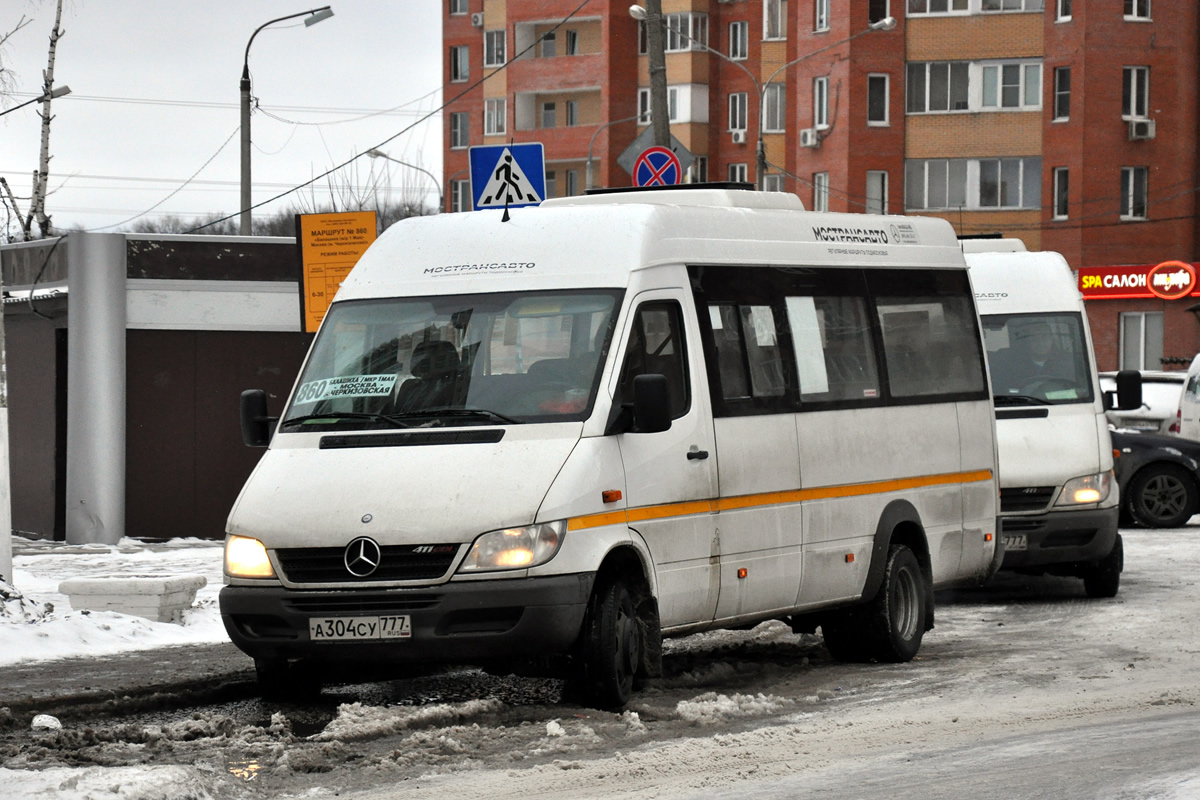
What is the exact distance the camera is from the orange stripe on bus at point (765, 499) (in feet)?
29.5

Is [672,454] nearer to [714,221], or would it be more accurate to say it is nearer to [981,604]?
[714,221]

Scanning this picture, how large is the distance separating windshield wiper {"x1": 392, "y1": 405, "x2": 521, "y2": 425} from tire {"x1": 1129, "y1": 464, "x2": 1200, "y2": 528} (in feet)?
47.1

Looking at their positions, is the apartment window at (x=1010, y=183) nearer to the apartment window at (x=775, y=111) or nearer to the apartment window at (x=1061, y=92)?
the apartment window at (x=1061, y=92)

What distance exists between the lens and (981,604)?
1483 centimetres

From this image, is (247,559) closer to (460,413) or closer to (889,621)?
(460,413)

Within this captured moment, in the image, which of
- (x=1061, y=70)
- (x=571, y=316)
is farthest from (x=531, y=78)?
(x=571, y=316)

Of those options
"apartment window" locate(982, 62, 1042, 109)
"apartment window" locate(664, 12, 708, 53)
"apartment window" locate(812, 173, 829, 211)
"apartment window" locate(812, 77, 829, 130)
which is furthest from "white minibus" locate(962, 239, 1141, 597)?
"apartment window" locate(664, 12, 708, 53)

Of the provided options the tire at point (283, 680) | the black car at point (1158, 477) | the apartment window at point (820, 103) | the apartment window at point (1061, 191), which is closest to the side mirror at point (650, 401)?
the tire at point (283, 680)

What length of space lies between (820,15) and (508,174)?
42.9m

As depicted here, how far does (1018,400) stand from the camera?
14.9 metres

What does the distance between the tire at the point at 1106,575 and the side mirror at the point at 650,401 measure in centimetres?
666

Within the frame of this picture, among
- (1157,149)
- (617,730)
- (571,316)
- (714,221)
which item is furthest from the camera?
(1157,149)

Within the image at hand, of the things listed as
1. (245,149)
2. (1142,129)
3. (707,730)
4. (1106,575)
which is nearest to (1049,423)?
(1106,575)

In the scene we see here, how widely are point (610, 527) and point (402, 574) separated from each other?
98 centimetres
